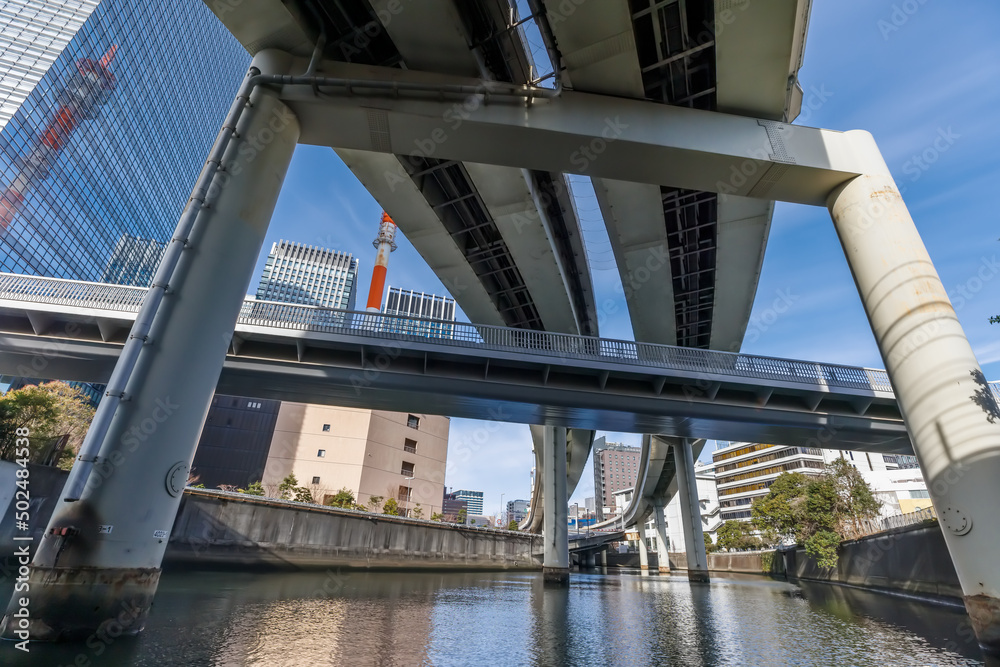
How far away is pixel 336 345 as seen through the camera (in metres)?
14.3

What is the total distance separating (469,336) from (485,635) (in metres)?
9.36

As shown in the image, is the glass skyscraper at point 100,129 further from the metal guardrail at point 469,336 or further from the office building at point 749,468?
the office building at point 749,468

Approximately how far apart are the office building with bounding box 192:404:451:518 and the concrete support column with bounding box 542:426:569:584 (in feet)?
67.2

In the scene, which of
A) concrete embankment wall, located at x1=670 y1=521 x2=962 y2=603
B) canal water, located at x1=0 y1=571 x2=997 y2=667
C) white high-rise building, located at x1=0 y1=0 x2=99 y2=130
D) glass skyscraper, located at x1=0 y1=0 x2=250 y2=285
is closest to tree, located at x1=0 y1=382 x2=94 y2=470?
canal water, located at x1=0 y1=571 x2=997 y2=667

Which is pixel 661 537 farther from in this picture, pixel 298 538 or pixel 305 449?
pixel 298 538

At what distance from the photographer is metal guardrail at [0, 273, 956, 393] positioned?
13.5 meters

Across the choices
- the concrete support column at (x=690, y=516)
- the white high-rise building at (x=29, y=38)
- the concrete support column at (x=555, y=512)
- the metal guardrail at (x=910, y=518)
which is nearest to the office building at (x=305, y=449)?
the concrete support column at (x=555, y=512)

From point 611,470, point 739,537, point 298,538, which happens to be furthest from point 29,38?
point 611,470

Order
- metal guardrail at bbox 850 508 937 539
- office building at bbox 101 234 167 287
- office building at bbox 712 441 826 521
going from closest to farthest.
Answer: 1. metal guardrail at bbox 850 508 937 539
2. office building at bbox 712 441 826 521
3. office building at bbox 101 234 167 287

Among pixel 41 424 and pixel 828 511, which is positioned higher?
pixel 41 424

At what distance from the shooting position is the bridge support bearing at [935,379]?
692 centimetres

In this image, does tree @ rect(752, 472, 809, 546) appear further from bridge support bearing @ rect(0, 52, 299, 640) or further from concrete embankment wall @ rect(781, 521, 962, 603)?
bridge support bearing @ rect(0, 52, 299, 640)

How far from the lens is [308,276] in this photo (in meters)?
127

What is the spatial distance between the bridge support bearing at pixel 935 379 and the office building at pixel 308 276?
12164 cm
